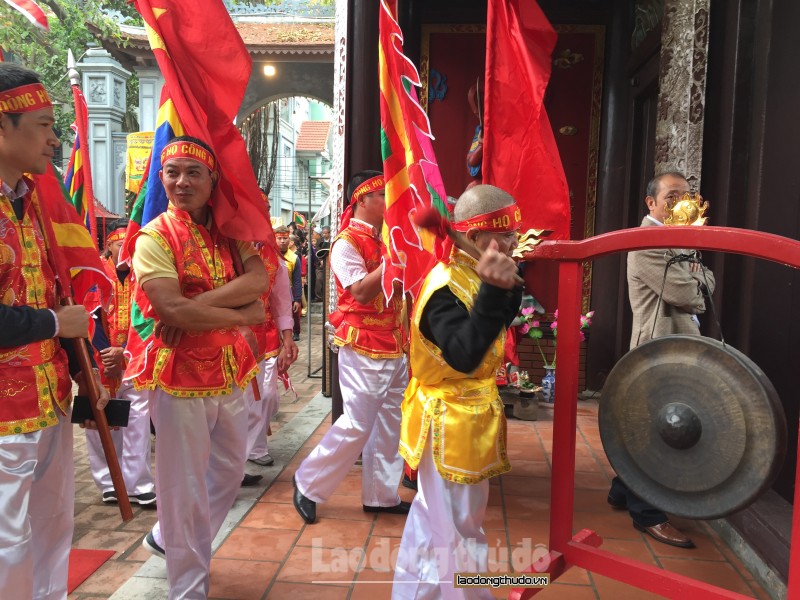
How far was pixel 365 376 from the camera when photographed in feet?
11.2

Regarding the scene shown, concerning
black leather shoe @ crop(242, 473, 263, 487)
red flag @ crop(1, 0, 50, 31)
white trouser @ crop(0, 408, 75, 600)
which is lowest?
black leather shoe @ crop(242, 473, 263, 487)

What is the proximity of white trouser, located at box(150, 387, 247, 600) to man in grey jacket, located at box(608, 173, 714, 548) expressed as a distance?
1.99 m

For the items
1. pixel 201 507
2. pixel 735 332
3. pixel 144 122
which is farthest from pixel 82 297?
pixel 144 122

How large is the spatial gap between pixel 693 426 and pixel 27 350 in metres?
2.14

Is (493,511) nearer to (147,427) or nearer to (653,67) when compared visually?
(147,427)

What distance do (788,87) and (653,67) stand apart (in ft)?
6.21

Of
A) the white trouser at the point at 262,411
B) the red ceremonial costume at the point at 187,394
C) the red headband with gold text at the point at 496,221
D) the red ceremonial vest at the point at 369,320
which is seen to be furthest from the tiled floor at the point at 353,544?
the red headband with gold text at the point at 496,221

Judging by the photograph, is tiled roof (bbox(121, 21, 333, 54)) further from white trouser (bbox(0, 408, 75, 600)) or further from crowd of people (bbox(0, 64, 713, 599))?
white trouser (bbox(0, 408, 75, 600))

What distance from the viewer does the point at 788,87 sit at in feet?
9.65

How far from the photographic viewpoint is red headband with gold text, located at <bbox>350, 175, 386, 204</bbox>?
11.4 ft

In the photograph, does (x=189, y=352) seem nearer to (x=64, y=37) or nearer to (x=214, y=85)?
(x=214, y=85)

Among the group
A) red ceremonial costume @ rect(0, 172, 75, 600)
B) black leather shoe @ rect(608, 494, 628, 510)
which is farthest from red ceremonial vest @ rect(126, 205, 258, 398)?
black leather shoe @ rect(608, 494, 628, 510)

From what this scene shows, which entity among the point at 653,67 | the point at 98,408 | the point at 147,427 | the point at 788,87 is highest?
the point at 653,67

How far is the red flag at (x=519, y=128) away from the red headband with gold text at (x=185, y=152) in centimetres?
119
